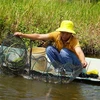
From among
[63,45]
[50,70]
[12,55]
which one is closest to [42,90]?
[50,70]

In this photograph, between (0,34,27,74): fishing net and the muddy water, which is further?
(0,34,27,74): fishing net

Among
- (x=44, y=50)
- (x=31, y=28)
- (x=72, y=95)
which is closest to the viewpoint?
(x=72, y=95)

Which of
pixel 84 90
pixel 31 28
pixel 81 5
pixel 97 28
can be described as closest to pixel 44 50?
pixel 84 90

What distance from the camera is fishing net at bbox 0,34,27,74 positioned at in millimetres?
7562

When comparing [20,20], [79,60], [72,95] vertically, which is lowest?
[72,95]

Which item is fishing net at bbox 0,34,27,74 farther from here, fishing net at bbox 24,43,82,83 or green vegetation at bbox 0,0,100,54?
green vegetation at bbox 0,0,100,54

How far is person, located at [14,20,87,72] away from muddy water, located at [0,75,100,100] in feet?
1.37

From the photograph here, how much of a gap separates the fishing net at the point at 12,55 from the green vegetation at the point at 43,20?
2.51 meters

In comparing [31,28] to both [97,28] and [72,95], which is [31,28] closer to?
[97,28]

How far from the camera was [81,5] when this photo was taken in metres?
13.2

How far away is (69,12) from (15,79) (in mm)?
4703

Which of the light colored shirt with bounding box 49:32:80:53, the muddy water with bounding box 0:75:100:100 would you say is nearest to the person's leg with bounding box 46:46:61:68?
the light colored shirt with bounding box 49:32:80:53

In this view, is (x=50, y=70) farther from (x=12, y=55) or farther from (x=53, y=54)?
(x=12, y=55)

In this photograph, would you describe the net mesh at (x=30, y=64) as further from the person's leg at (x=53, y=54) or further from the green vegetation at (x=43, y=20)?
the green vegetation at (x=43, y=20)
